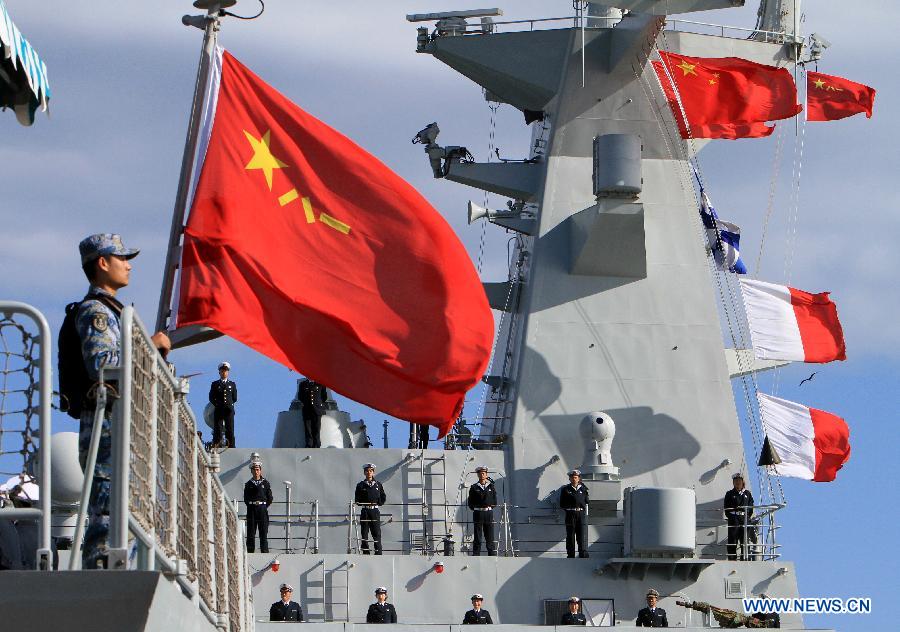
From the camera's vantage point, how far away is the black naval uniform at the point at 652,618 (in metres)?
16.4

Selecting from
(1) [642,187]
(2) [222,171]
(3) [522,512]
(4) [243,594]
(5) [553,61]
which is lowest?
(4) [243,594]

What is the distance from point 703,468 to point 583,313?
7.28 ft

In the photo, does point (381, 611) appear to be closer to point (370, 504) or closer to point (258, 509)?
point (370, 504)

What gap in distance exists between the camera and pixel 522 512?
1789cm

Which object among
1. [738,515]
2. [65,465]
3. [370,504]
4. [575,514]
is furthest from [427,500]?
[65,465]

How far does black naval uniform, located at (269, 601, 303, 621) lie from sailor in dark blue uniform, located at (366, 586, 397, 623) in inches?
27.1

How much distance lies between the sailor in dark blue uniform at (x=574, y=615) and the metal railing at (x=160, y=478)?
871 centimetres

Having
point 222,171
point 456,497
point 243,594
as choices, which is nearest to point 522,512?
point 456,497

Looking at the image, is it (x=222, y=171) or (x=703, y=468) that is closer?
(x=222, y=171)

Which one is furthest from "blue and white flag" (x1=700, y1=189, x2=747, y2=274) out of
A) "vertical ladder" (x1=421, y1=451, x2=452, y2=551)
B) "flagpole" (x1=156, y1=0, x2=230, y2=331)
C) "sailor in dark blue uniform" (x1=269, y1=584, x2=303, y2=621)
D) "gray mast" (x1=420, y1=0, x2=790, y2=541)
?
"flagpole" (x1=156, y1=0, x2=230, y2=331)

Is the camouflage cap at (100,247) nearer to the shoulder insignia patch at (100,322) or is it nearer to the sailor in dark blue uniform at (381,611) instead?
the shoulder insignia patch at (100,322)

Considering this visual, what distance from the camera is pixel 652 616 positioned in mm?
16484

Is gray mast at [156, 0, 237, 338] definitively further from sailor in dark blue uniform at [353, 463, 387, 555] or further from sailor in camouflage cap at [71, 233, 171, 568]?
sailor in dark blue uniform at [353, 463, 387, 555]

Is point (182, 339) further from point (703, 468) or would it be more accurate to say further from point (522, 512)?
point (703, 468)
